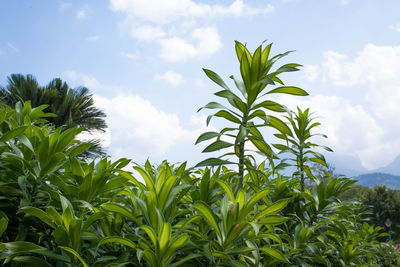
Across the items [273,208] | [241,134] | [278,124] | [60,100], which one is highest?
[60,100]

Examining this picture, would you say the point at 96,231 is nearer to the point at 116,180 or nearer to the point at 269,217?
the point at 116,180

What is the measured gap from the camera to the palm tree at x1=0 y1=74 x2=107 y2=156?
1206 centimetres

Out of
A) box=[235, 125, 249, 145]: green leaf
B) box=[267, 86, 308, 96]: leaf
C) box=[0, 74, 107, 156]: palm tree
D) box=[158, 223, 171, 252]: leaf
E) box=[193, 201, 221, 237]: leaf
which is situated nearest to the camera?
box=[158, 223, 171, 252]: leaf

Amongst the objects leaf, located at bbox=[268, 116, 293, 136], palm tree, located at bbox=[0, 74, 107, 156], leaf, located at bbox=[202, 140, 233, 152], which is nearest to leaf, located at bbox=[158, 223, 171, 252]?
leaf, located at bbox=[202, 140, 233, 152]

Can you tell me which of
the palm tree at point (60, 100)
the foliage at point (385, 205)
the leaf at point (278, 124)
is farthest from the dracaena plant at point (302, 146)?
the foliage at point (385, 205)

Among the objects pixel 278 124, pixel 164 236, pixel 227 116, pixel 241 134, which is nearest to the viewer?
pixel 164 236

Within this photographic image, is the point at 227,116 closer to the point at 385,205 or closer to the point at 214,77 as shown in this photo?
the point at 214,77

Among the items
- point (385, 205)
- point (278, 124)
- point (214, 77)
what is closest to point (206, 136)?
point (214, 77)

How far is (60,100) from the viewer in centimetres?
1323

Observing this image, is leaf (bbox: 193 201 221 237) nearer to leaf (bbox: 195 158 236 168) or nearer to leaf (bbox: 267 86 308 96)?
leaf (bbox: 195 158 236 168)

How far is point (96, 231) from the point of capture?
107cm

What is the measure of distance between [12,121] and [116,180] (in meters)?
0.52

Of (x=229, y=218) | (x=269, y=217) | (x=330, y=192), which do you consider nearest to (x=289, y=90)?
(x=330, y=192)

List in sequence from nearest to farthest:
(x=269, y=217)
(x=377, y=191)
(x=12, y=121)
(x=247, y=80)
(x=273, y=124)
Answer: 1. (x=269, y=217)
2. (x=12, y=121)
3. (x=247, y=80)
4. (x=273, y=124)
5. (x=377, y=191)
